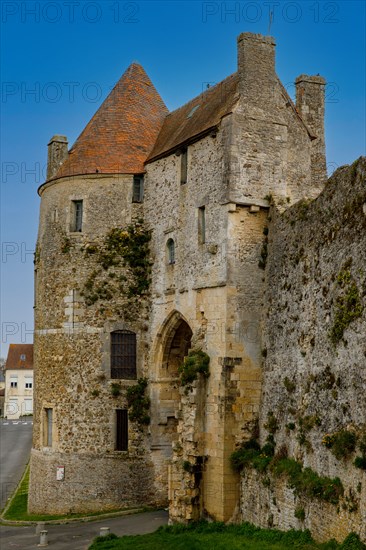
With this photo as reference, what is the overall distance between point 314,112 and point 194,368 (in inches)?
416

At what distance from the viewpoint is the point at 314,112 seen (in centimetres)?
2950

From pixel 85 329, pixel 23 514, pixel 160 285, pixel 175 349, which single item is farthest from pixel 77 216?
pixel 23 514

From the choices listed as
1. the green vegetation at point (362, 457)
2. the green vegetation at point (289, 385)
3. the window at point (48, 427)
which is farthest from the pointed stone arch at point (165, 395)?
the green vegetation at point (362, 457)

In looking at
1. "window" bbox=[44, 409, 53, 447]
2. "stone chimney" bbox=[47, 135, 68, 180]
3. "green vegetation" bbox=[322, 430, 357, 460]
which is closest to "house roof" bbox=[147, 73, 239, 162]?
"stone chimney" bbox=[47, 135, 68, 180]

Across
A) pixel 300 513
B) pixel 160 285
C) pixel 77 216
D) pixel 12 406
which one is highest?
pixel 77 216

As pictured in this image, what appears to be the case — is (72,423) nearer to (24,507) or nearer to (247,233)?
(24,507)

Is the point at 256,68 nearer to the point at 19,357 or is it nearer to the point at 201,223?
the point at 201,223

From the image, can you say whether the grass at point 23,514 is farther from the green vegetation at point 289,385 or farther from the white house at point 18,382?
the white house at point 18,382

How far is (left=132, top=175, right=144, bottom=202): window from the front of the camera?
30.1 m

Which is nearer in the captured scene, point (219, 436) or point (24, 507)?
point (219, 436)

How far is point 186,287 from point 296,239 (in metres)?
5.29

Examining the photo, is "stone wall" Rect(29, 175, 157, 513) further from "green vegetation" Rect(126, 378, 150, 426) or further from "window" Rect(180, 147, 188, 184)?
"window" Rect(180, 147, 188, 184)

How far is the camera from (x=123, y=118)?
3178cm

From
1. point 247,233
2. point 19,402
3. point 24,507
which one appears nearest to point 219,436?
point 247,233
